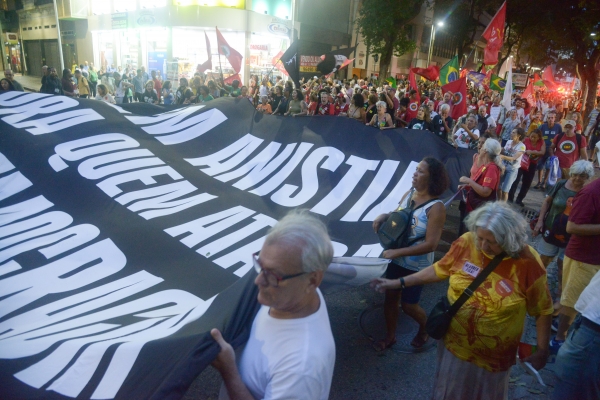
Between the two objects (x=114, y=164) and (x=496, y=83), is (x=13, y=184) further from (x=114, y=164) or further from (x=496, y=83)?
(x=496, y=83)

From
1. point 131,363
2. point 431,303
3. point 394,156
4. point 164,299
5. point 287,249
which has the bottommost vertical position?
point 431,303

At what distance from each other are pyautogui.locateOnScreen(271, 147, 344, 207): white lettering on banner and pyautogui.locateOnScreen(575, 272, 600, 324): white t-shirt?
276 cm

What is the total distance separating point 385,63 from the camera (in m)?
32.8

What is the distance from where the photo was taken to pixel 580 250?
11.0 feet

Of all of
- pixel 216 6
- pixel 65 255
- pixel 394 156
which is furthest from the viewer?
pixel 216 6

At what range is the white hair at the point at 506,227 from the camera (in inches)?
85.6

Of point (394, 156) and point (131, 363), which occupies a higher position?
point (394, 156)

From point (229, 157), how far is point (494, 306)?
379 centimetres

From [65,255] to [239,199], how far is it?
1.81 metres

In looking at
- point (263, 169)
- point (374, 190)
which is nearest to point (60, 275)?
point (263, 169)

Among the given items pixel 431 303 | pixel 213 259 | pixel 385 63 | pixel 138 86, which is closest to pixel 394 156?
pixel 431 303

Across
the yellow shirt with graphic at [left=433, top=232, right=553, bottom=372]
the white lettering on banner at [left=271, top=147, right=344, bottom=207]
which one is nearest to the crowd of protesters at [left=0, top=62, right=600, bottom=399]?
the yellow shirt with graphic at [left=433, top=232, right=553, bottom=372]

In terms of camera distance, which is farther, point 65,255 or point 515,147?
point 515,147

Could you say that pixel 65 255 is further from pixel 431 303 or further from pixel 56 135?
pixel 431 303
